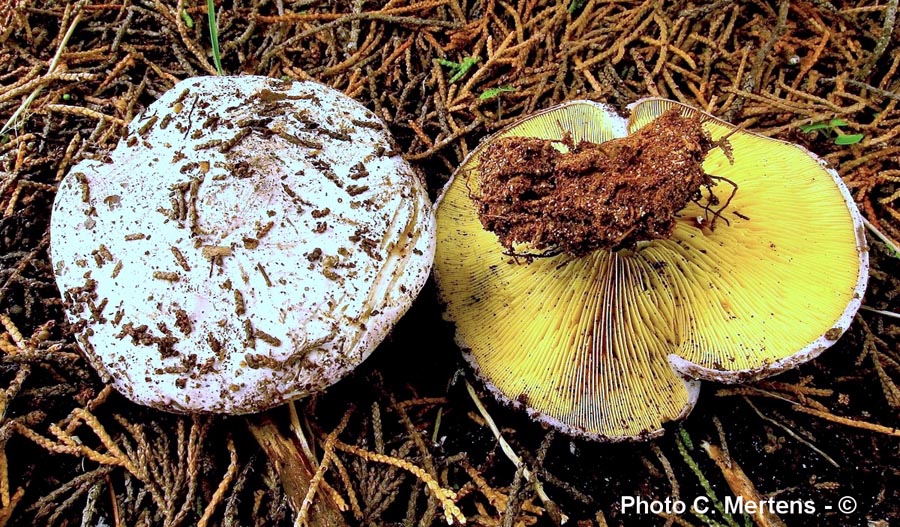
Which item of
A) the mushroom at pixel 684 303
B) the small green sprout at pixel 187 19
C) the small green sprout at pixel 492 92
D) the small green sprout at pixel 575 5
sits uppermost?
the small green sprout at pixel 575 5

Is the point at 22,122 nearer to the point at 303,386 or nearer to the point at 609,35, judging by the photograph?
the point at 303,386

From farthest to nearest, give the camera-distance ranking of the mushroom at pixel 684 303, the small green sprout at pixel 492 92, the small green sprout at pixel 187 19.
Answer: the small green sprout at pixel 187 19, the small green sprout at pixel 492 92, the mushroom at pixel 684 303

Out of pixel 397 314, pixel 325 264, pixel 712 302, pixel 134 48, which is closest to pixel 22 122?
pixel 134 48

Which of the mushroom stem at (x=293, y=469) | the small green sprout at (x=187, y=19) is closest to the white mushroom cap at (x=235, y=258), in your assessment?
the mushroom stem at (x=293, y=469)

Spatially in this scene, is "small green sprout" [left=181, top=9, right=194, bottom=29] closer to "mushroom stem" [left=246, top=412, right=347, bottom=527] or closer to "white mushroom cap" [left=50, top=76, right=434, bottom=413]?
"white mushroom cap" [left=50, top=76, right=434, bottom=413]

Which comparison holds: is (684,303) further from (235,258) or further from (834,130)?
(235,258)

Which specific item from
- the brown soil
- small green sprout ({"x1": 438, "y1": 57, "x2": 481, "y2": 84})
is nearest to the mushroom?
the brown soil

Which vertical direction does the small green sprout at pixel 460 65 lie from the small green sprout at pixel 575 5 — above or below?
below

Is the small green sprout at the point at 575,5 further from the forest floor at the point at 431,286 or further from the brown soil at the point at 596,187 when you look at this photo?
the brown soil at the point at 596,187
